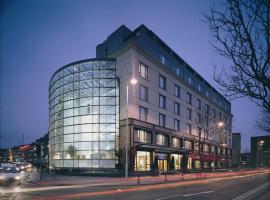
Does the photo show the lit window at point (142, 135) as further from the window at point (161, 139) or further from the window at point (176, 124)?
the window at point (176, 124)

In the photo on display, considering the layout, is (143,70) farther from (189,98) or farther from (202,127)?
(202,127)

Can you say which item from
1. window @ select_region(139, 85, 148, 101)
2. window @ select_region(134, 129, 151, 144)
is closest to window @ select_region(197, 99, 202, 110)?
window @ select_region(139, 85, 148, 101)

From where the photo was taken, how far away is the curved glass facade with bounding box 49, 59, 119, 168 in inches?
1884

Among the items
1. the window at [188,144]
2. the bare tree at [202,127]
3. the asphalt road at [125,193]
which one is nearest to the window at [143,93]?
the bare tree at [202,127]

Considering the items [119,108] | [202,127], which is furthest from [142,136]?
[202,127]

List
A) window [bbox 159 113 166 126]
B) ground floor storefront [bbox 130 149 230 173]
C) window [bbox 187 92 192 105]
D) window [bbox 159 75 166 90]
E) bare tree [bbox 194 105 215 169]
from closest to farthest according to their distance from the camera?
ground floor storefront [bbox 130 149 230 173] < bare tree [bbox 194 105 215 169] < window [bbox 159 113 166 126] < window [bbox 159 75 166 90] < window [bbox 187 92 192 105]

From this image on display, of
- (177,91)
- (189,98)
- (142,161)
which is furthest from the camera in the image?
(189,98)

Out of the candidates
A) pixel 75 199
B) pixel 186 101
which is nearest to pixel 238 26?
pixel 75 199

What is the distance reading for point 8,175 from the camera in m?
23.8

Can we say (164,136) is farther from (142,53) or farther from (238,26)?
(238,26)

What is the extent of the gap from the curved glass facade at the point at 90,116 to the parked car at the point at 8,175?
2311 centimetres

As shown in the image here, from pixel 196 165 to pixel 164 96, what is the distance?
22814mm

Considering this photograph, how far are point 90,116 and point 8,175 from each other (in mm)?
25896

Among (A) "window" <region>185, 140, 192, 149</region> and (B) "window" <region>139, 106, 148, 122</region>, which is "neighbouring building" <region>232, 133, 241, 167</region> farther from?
Answer: (B) "window" <region>139, 106, 148, 122</region>
